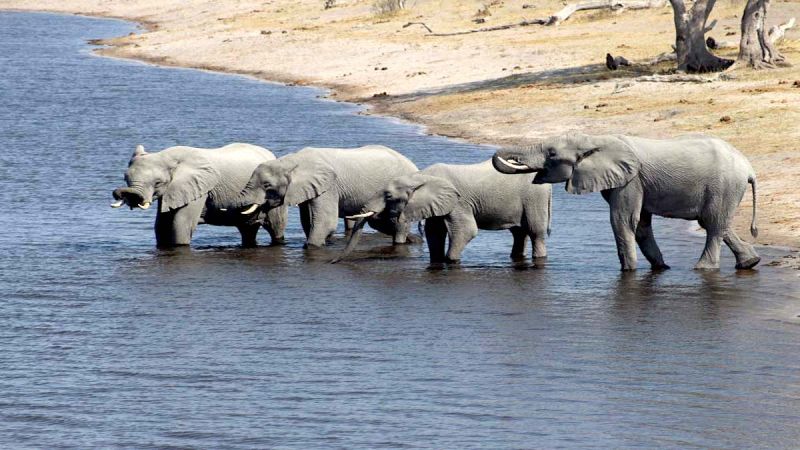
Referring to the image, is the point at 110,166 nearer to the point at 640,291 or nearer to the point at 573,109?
the point at 573,109

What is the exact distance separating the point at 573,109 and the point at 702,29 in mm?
4167

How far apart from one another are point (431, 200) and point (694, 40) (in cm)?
1907

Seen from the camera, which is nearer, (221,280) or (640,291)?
(640,291)

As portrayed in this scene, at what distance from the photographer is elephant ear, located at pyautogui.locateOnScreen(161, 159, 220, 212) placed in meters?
20.4

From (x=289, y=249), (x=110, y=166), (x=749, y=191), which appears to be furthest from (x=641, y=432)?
(x=110, y=166)

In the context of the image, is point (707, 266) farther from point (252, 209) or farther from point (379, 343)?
point (252, 209)

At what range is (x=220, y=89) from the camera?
47625 mm

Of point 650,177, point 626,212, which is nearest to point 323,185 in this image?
point 626,212

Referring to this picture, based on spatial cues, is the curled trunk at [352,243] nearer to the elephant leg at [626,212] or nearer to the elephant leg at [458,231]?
the elephant leg at [458,231]

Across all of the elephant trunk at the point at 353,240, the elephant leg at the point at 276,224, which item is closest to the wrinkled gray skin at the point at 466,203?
the elephant trunk at the point at 353,240

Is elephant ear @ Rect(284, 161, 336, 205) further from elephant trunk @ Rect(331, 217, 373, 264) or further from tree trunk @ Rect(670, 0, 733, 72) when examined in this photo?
tree trunk @ Rect(670, 0, 733, 72)

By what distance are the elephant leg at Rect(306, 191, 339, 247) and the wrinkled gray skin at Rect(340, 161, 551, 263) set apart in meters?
1.29

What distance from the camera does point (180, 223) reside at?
20.7 meters

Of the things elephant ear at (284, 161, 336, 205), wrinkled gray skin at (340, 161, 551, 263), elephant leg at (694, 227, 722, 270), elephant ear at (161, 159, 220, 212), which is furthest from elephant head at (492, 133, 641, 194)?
elephant ear at (161, 159, 220, 212)
